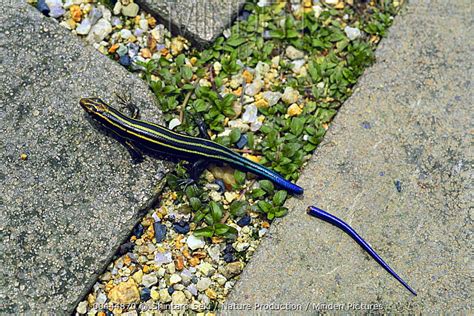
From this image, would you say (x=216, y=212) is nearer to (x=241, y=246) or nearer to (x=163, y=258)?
(x=241, y=246)

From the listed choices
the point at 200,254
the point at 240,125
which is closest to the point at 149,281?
the point at 200,254

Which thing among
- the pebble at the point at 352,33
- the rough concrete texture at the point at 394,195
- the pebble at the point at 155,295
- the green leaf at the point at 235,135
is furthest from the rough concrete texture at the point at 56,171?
the pebble at the point at 352,33

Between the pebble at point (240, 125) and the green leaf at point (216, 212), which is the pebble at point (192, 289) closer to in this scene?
the green leaf at point (216, 212)

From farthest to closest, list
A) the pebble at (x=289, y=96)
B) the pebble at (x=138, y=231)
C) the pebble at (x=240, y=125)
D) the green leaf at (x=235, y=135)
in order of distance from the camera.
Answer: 1. the pebble at (x=289, y=96)
2. the pebble at (x=240, y=125)
3. the green leaf at (x=235, y=135)
4. the pebble at (x=138, y=231)

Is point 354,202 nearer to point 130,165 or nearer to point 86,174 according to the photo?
point 130,165

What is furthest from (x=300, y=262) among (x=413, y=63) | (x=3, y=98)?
(x=3, y=98)
